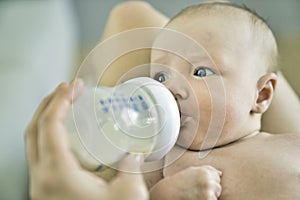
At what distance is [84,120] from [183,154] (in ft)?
0.78

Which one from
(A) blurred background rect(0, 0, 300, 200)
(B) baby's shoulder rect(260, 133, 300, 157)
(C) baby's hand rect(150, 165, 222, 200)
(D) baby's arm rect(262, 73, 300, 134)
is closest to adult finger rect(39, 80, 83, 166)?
(C) baby's hand rect(150, 165, 222, 200)

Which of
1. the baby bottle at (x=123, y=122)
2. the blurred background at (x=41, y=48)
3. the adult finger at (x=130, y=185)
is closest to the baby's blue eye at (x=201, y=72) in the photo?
the baby bottle at (x=123, y=122)

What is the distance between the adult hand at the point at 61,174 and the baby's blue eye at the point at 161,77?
228 millimetres

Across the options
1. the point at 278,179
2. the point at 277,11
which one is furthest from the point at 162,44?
the point at 277,11

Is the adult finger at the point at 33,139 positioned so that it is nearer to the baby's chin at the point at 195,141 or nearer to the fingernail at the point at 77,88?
the fingernail at the point at 77,88

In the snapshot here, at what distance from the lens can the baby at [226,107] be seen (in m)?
0.79

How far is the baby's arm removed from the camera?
108cm

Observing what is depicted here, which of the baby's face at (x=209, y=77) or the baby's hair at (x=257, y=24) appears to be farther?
the baby's hair at (x=257, y=24)

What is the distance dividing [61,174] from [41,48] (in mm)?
1485

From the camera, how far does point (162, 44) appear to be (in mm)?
881

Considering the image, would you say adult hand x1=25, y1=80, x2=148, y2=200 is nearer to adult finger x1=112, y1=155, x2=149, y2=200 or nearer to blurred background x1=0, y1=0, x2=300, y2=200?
adult finger x1=112, y1=155, x2=149, y2=200

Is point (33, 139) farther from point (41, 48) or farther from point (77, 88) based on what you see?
point (41, 48)

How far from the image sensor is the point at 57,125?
0.59 metres

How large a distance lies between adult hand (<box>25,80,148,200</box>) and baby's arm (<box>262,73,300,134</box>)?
54 centimetres
